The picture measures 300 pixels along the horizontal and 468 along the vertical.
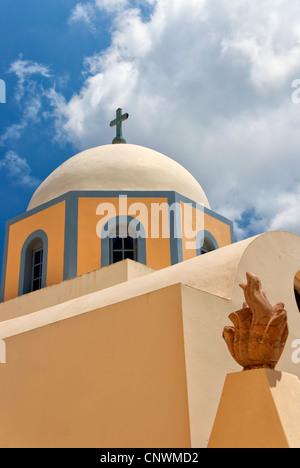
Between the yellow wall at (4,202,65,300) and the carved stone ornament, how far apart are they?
203 inches

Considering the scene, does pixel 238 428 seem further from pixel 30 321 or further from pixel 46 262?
pixel 46 262

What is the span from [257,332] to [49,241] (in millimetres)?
5938

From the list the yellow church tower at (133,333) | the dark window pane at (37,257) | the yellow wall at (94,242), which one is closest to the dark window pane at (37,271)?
the dark window pane at (37,257)

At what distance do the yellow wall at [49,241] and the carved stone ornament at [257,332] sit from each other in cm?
516

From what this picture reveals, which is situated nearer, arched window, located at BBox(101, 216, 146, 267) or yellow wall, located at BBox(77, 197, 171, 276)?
yellow wall, located at BBox(77, 197, 171, 276)

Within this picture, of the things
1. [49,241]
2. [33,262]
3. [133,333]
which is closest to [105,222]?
[49,241]

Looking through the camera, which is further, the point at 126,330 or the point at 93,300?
the point at 93,300

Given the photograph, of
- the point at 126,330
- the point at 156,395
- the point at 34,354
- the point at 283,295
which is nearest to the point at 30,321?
the point at 34,354

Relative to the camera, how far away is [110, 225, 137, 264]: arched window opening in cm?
823

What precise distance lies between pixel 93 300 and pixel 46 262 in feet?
9.94

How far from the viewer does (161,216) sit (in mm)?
8344

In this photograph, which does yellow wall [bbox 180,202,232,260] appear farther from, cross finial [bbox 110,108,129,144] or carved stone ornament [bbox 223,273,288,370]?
carved stone ornament [bbox 223,273,288,370]

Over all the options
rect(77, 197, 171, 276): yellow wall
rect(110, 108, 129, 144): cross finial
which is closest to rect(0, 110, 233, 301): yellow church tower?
rect(77, 197, 171, 276): yellow wall
